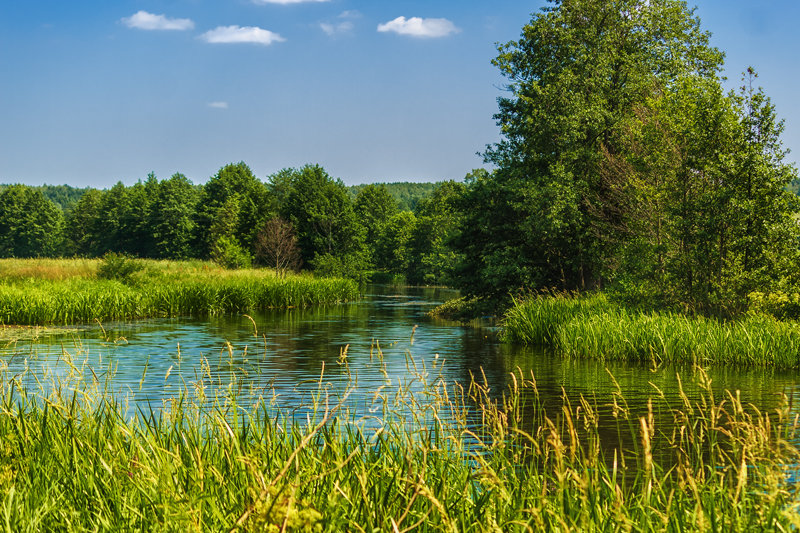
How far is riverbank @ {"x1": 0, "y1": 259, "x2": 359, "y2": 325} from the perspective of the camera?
99.3 ft

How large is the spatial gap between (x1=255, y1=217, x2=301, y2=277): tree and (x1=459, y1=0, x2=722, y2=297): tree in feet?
112

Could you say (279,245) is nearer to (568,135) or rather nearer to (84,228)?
(568,135)

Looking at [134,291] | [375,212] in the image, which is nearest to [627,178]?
[134,291]

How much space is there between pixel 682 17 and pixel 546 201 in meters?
12.7

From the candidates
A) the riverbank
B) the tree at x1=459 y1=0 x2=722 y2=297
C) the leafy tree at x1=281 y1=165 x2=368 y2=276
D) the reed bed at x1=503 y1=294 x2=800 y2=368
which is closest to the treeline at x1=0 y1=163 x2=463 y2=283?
the leafy tree at x1=281 y1=165 x2=368 y2=276

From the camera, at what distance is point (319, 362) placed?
69.8 ft

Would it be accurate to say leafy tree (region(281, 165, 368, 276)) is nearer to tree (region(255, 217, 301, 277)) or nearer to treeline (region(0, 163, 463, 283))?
treeline (region(0, 163, 463, 283))

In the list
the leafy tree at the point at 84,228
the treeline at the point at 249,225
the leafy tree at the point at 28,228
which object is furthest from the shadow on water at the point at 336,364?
the leafy tree at the point at 28,228

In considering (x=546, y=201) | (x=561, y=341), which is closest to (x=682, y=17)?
(x=546, y=201)

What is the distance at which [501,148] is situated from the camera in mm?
35875

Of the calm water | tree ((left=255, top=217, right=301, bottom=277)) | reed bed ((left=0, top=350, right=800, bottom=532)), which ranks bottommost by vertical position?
the calm water

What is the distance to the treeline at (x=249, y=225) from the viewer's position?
75625mm

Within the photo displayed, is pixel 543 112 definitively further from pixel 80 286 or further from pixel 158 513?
pixel 158 513

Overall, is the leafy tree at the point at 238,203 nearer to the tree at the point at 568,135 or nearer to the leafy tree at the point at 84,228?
the leafy tree at the point at 84,228
